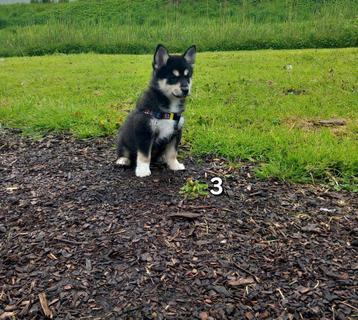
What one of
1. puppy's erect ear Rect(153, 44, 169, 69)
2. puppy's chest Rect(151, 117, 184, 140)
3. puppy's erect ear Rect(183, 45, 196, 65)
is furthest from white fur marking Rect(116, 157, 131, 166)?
puppy's erect ear Rect(183, 45, 196, 65)

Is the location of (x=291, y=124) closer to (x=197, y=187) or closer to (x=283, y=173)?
(x=283, y=173)

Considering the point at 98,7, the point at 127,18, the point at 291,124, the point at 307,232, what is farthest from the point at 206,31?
the point at 307,232

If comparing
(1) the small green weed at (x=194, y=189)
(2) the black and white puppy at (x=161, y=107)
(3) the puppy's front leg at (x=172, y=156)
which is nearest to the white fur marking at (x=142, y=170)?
(2) the black and white puppy at (x=161, y=107)

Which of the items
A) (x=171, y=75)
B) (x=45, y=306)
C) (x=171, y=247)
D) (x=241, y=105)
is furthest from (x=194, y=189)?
(x=241, y=105)

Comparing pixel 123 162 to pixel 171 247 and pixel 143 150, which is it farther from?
pixel 171 247

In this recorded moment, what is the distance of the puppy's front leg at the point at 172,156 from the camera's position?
4449 millimetres

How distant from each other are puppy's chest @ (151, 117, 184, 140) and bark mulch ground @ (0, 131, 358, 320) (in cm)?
41

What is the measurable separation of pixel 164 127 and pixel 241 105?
302cm

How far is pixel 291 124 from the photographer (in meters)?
6.01

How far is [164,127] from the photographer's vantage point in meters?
4.19

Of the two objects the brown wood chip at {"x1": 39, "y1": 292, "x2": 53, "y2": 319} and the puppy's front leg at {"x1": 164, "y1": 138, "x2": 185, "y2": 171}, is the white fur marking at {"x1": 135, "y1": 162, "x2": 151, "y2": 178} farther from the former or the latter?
the brown wood chip at {"x1": 39, "y1": 292, "x2": 53, "y2": 319}

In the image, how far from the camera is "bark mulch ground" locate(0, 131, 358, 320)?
2818mm

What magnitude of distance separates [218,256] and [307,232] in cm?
78

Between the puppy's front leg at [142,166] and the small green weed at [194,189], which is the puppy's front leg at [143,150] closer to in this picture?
the puppy's front leg at [142,166]
